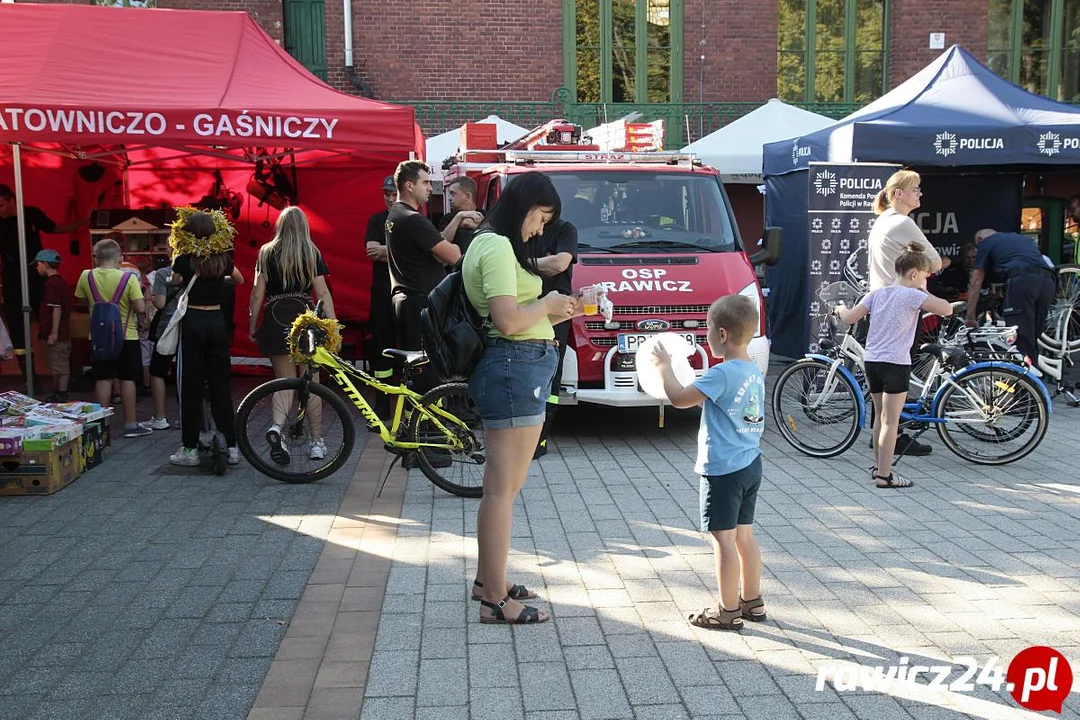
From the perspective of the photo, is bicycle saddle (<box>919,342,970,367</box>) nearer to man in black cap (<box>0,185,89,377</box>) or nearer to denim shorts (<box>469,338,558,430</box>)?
denim shorts (<box>469,338,558,430</box>)

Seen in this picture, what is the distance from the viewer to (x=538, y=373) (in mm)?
4148

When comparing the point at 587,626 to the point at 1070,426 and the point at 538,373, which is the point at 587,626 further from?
the point at 1070,426

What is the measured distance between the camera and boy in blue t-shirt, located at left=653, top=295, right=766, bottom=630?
13.3 feet

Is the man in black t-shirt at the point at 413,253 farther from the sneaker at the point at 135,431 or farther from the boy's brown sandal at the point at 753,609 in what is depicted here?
the boy's brown sandal at the point at 753,609

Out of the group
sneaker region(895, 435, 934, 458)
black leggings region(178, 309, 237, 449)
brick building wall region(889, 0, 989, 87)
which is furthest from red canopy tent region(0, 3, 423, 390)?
brick building wall region(889, 0, 989, 87)

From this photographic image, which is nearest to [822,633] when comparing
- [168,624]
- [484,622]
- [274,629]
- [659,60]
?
[484,622]

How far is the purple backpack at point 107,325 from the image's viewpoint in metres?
8.05

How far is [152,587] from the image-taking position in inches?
192

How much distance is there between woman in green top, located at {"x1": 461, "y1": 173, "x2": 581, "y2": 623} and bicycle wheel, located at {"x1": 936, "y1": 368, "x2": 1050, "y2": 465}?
13.9 ft

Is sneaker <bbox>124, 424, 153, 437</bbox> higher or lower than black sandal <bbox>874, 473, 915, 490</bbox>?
higher

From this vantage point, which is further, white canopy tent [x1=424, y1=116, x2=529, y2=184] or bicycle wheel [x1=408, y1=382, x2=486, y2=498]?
white canopy tent [x1=424, y1=116, x2=529, y2=184]

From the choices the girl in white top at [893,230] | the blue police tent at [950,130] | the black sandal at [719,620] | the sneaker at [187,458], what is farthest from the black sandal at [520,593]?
the blue police tent at [950,130]

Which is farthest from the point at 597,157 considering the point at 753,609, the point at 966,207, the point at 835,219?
the point at 966,207

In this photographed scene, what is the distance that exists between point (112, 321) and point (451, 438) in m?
3.49
